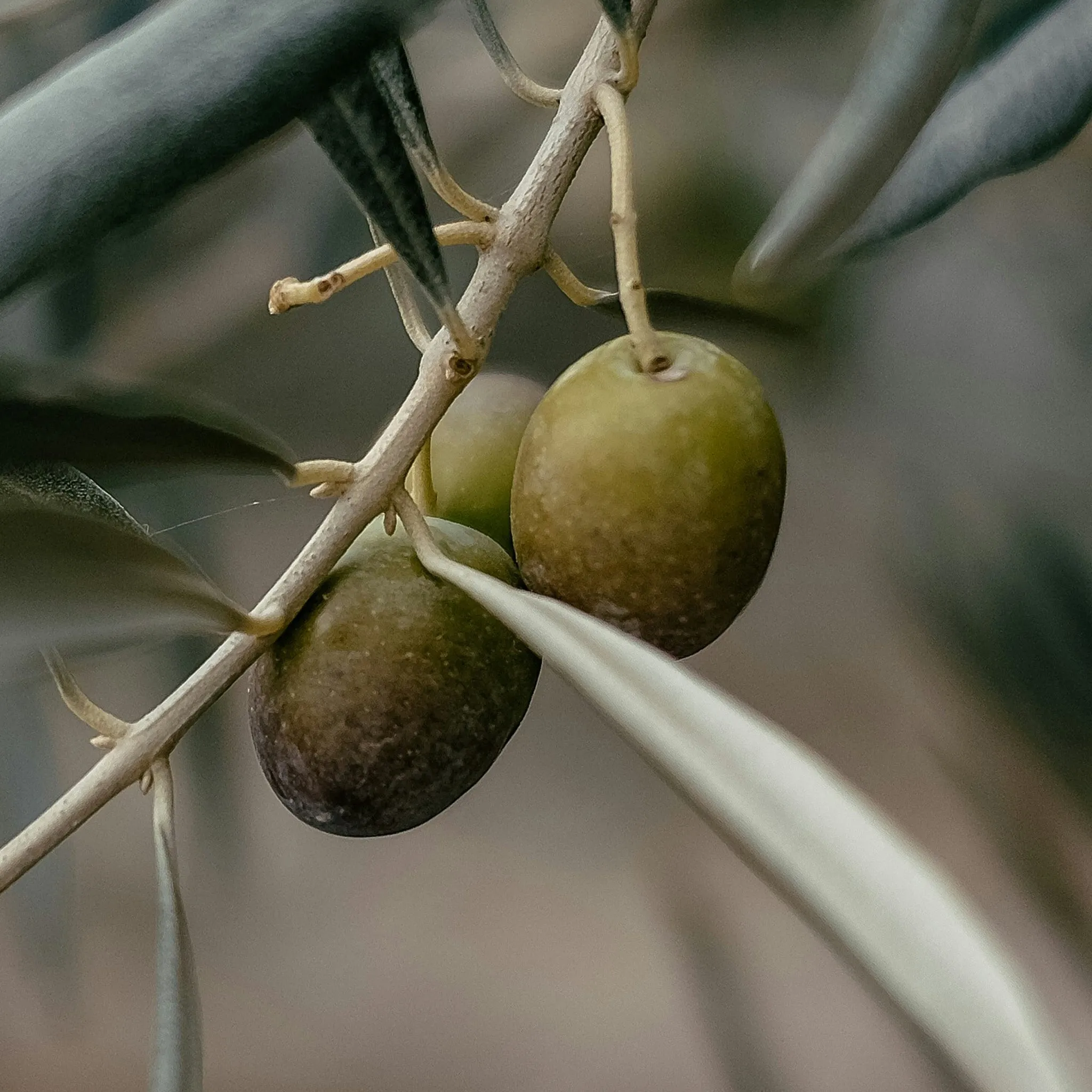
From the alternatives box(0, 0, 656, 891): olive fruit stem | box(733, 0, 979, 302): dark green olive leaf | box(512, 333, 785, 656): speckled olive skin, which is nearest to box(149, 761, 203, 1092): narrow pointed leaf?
box(0, 0, 656, 891): olive fruit stem

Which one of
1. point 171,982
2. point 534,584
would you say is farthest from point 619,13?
point 171,982

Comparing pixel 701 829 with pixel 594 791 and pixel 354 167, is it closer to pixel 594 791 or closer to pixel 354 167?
pixel 594 791

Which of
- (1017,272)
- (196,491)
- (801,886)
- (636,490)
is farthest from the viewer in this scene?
(196,491)

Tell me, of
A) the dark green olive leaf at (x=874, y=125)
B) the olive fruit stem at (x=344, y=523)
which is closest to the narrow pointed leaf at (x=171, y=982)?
the olive fruit stem at (x=344, y=523)

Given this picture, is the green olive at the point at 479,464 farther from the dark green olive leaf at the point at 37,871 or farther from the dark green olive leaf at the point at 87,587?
the dark green olive leaf at the point at 37,871

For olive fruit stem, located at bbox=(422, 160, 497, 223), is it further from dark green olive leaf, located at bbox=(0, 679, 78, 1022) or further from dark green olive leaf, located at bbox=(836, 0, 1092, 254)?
dark green olive leaf, located at bbox=(0, 679, 78, 1022)

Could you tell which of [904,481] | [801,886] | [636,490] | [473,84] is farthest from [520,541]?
[473,84]
